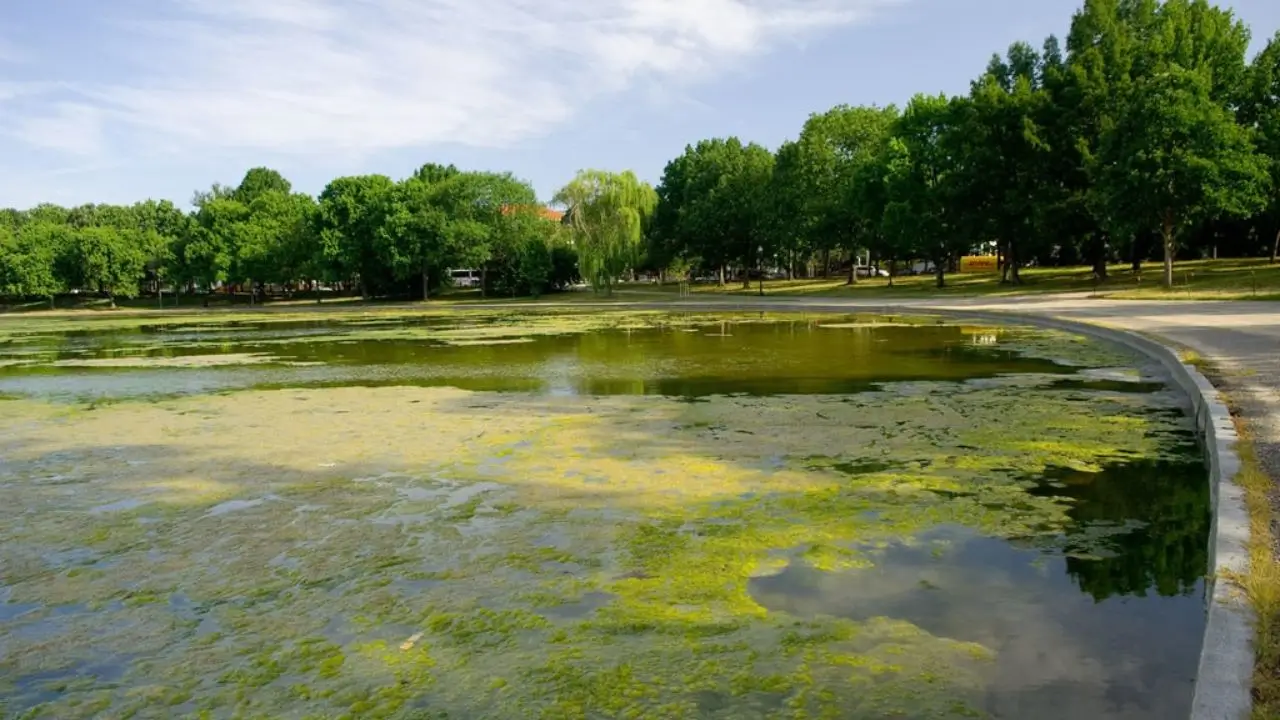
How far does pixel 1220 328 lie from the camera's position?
19.6m

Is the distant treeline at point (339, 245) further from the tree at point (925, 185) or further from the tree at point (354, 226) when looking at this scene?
the tree at point (925, 185)

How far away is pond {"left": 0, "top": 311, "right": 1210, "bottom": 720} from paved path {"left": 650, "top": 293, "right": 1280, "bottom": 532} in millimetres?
780

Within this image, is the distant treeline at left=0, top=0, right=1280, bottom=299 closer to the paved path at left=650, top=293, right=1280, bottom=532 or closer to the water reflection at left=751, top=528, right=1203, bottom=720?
the paved path at left=650, top=293, right=1280, bottom=532

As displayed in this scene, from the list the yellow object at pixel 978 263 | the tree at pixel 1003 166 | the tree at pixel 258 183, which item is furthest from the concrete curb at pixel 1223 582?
the tree at pixel 258 183

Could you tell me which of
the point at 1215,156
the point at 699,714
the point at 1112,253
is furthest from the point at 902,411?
the point at 1112,253

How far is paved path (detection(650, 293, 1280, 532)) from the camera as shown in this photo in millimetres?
9133

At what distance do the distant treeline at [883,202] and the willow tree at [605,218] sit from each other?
0.15 m

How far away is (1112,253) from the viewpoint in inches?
2325

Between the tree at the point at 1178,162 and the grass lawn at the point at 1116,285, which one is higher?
the tree at the point at 1178,162

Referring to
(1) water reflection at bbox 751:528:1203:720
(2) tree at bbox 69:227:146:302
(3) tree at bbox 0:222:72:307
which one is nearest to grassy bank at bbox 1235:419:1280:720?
(1) water reflection at bbox 751:528:1203:720

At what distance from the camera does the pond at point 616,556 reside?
4391 millimetres

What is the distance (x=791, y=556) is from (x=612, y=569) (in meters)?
1.23

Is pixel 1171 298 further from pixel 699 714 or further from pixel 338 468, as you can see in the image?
pixel 699 714

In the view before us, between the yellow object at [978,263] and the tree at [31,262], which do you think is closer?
the yellow object at [978,263]
